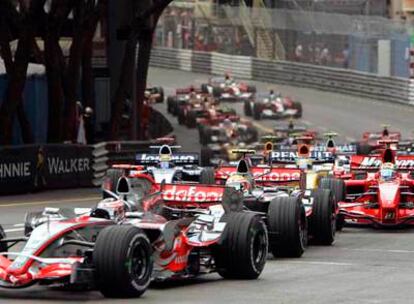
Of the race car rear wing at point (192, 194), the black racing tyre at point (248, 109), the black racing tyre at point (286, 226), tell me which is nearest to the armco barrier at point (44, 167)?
the race car rear wing at point (192, 194)

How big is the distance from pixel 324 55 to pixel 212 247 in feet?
166

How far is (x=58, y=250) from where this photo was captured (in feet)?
42.3

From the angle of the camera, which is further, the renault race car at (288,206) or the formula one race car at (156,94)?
the formula one race car at (156,94)

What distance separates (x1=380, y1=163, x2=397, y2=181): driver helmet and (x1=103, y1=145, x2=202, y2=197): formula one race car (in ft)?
10.6

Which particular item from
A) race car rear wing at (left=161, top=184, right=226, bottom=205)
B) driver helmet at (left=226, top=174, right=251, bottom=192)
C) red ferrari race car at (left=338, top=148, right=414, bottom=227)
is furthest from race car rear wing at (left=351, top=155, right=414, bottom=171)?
race car rear wing at (left=161, top=184, right=226, bottom=205)

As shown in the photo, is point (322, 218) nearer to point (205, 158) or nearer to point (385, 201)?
point (385, 201)

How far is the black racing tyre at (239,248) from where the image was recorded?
14219 mm

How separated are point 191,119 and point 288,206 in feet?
111

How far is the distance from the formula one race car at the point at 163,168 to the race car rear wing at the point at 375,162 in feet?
9.37

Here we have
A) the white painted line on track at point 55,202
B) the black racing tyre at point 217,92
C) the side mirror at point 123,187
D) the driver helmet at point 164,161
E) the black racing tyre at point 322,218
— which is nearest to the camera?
the side mirror at point 123,187

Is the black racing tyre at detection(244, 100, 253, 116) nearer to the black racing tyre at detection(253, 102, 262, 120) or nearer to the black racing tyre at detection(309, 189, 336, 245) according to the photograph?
the black racing tyre at detection(253, 102, 262, 120)

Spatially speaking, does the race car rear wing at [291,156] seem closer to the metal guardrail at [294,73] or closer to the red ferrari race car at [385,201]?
the red ferrari race car at [385,201]

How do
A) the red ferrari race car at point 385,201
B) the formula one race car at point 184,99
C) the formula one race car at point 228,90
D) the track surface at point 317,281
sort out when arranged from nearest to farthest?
the track surface at point 317,281 < the red ferrari race car at point 385,201 < the formula one race car at point 184,99 < the formula one race car at point 228,90

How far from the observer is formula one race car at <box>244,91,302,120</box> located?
51438 mm
